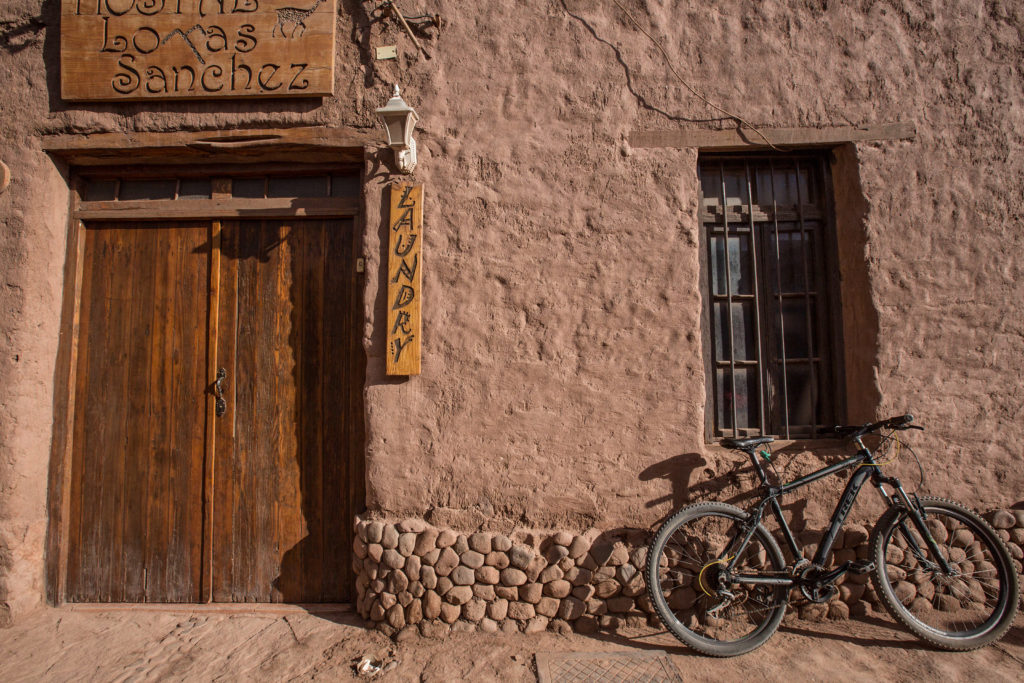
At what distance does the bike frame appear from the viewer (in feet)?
9.43

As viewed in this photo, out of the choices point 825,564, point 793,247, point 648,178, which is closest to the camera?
point 825,564

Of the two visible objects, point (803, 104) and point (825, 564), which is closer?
point (825, 564)

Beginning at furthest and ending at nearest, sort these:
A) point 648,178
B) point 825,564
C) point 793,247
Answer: point 793,247 → point 648,178 → point 825,564

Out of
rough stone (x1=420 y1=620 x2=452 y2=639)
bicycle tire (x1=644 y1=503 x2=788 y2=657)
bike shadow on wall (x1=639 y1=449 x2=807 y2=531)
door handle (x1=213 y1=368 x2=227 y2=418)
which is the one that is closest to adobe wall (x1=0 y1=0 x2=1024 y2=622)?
bike shadow on wall (x1=639 y1=449 x2=807 y2=531)

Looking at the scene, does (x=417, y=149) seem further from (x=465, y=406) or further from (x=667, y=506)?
(x=667, y=506)

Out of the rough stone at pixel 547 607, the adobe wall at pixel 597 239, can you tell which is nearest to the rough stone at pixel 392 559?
the adobe wall at pixel 597 239

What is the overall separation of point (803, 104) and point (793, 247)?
2.70ft

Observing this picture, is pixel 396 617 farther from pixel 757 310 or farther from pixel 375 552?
pixel 757 310

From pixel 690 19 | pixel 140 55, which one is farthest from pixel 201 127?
pixel 690 19

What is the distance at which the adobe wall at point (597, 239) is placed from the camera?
125 inches

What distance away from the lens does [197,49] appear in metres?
3.37

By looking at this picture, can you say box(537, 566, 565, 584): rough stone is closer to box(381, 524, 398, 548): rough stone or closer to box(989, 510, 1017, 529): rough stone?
box(381, 524, 398, 548): rough stone

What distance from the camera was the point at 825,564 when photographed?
307 cm

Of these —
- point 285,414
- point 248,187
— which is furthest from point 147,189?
point 285,414
